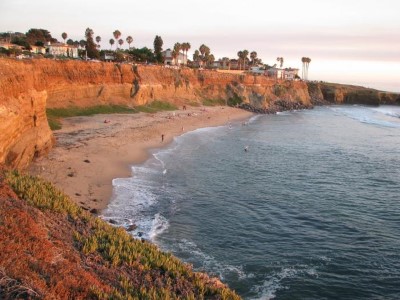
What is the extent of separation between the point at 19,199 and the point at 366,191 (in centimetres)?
2379

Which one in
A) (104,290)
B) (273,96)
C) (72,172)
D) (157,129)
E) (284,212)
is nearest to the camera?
(104,290)

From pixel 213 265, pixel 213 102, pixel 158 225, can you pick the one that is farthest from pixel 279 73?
pixel 213 265

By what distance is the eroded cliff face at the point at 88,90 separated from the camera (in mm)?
25703

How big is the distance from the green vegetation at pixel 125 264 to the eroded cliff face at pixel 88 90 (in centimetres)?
928

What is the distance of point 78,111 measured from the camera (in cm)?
4909

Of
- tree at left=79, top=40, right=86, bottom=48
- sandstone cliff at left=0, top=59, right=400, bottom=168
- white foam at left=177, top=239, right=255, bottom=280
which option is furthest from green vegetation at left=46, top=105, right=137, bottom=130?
tree at left=79, top=40, right=86, bottom=48

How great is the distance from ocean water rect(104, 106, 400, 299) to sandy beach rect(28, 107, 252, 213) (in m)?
1.42

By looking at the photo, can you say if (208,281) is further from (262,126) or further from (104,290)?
(262,126)

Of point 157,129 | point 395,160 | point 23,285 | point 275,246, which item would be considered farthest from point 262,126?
point 23,285

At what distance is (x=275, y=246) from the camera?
1959 centimetres

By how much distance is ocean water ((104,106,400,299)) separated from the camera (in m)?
16.8

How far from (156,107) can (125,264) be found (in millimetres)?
54544

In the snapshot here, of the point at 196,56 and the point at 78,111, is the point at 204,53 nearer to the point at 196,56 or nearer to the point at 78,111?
the point at 196,56

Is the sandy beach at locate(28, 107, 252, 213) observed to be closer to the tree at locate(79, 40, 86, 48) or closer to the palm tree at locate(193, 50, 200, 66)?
the tree at locate(79, 40, 86, 48)
